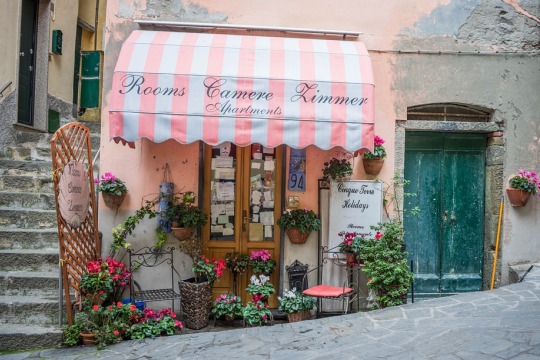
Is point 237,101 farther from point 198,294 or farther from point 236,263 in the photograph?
point 198,294

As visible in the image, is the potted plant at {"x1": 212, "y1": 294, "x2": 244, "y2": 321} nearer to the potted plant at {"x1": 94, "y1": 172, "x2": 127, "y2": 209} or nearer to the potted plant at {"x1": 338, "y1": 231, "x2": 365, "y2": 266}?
the potted plant at {"x1": 338, "y1": 231, "x2": 365, "y2": 266}

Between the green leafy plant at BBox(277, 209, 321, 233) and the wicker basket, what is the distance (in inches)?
51.5

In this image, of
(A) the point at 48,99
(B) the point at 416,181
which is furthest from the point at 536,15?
(A) the point at 48,99

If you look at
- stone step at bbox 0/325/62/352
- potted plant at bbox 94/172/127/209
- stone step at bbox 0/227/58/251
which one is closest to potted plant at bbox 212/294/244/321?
stone step at bbox 0/325/62/352

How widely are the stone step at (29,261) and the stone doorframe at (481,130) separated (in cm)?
482

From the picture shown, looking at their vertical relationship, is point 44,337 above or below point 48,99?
below

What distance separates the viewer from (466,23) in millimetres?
6980

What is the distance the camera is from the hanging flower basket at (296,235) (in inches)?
256

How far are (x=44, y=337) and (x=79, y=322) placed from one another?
14.7 inches

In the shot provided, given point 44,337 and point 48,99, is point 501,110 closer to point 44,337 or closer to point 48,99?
point 44,337

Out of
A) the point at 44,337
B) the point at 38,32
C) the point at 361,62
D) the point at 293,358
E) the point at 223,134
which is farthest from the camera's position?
the point at 38,32

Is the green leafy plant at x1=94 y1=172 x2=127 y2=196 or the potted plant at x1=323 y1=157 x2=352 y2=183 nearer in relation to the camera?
the green leafy plant at x1=94 y1=172 x2=127 y2=196

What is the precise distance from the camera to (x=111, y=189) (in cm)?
640

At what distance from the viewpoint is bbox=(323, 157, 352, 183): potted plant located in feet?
21.6
